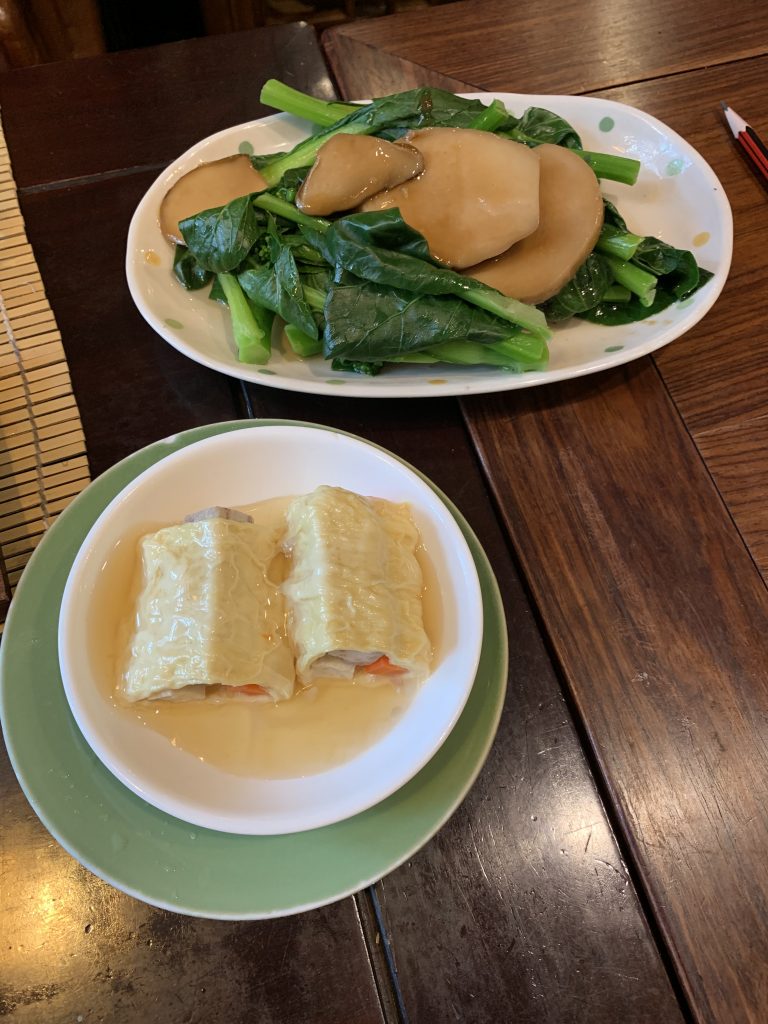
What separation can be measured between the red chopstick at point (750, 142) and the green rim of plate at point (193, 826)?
55.2 inches

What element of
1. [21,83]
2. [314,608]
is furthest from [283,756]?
[21,83]

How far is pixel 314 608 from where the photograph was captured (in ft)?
3.49

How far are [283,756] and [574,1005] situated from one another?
0.54 meters

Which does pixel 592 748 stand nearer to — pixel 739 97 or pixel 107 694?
pixel 107 694

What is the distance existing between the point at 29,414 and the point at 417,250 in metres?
0.88

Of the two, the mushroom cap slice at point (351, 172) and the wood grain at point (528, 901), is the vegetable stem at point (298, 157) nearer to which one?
the mushroom cap slice at point (351, 172)

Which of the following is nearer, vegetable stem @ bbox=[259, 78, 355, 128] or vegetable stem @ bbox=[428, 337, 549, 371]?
vegetable stem @ bbox=[428, 337, 549, 371]

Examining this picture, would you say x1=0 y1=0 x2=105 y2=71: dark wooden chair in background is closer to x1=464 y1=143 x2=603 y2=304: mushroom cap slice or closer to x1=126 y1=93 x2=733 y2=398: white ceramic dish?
x1=126 y1=93 x2=733 y2=398: white ceramic dish

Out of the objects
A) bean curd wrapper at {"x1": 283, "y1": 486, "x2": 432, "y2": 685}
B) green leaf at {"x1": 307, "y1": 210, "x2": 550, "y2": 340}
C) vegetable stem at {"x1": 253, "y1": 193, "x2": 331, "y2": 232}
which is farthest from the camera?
vegetable stem at {"x1": 253, "y1": 193, "x2": 331, "y2": 232}

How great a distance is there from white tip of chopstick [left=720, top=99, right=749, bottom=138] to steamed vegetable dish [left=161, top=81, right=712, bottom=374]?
19.4 inches

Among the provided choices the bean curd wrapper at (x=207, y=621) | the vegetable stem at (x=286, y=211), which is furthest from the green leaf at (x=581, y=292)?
the bean curd wrapper at (x=207, y=621)

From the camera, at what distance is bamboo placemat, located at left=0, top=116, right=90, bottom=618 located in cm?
134

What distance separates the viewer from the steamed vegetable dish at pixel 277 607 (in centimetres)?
102

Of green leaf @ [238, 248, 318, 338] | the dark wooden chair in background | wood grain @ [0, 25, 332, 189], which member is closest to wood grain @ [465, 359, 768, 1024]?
green leaf @ [238, 248, 318, 338]
